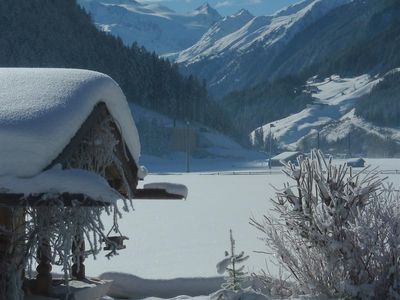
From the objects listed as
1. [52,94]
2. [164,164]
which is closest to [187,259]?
[52,94]

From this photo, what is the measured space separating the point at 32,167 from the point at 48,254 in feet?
9.18

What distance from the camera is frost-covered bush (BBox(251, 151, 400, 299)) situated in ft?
31.0

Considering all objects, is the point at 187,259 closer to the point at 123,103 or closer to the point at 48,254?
the point at 48,254

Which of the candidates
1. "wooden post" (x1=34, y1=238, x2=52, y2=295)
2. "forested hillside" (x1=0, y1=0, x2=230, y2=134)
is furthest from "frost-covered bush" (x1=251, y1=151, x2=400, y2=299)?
"forested hillside" (x1=0, y1=0, x2=230, y2=134)

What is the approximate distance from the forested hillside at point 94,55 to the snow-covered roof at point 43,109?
129382mm

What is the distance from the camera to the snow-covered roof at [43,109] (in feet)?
20.0

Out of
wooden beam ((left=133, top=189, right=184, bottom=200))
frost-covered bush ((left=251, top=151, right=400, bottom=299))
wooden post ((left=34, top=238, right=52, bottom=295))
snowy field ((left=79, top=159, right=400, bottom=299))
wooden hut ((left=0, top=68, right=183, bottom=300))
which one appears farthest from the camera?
snowy field ((left=79, top=159, right=400, bottom=299))

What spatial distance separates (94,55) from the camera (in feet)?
495

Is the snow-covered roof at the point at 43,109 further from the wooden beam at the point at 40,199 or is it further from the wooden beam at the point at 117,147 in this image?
the wooden beam at the point at 40,199

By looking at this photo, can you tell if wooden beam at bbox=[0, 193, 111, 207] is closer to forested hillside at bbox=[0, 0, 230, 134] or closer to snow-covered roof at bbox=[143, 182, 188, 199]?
snow-covered roof at bbox=[143, 182, 188, 199]

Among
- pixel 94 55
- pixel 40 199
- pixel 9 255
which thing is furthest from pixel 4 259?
pixel 94 55

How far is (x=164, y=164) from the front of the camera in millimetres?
103562

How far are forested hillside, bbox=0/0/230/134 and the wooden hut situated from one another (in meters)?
129

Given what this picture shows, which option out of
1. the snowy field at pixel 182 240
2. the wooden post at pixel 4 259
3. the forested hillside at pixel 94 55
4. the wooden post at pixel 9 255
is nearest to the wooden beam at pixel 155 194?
the wooden post at pixel 9 255
